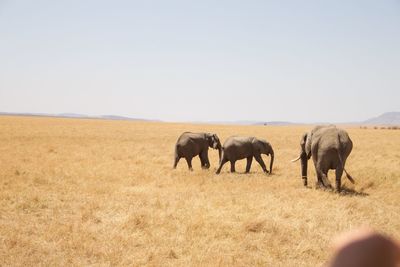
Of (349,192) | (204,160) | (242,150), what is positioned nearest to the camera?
(349,192)

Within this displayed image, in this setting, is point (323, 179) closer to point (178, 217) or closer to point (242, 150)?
point (242, 150)

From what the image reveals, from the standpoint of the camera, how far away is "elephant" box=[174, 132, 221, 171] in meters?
19.5

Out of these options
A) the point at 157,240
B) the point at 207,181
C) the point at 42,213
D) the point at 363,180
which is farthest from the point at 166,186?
the point at 363,180

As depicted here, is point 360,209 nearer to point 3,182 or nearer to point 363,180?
point 363,180

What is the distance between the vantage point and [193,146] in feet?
64.3

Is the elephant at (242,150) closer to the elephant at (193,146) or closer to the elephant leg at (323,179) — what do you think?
the elephant at (193,146)

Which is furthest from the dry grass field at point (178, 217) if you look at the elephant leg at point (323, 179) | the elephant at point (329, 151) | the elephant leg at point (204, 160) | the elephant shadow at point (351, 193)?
the elephant leg at point (204, 160)

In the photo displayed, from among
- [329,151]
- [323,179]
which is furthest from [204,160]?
[329,151]

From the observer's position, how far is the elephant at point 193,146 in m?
19.5

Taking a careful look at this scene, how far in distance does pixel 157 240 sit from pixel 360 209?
18.9 ft

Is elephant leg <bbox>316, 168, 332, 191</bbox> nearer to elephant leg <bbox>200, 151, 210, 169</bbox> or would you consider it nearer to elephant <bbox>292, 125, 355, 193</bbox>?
elephant <bbox>292, 125, 355, 193</bbox>

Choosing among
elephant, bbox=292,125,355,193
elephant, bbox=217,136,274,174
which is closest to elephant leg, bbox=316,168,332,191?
elephant, bbox=292,125,355,193

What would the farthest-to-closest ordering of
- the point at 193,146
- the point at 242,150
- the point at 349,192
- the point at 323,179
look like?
the point at 193,146 < the point at 242,150 < the point at 323,179 < the point at 349,192

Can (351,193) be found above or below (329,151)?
below
